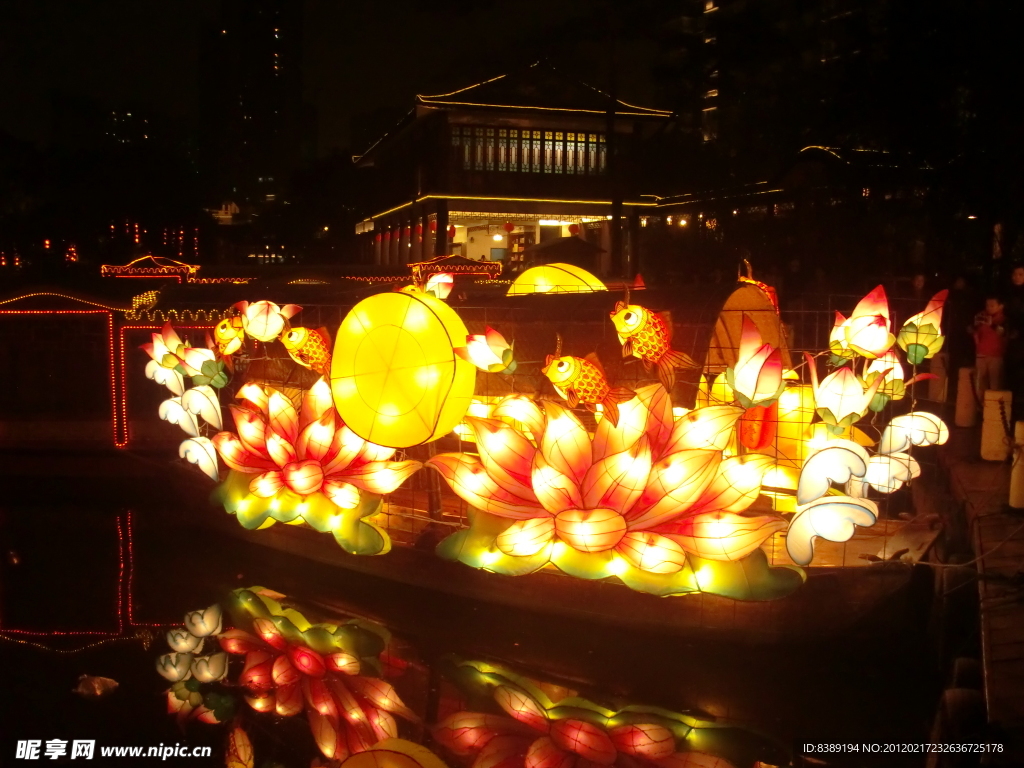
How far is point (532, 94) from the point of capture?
78.5ft

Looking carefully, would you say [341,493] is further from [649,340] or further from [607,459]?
[649,340]

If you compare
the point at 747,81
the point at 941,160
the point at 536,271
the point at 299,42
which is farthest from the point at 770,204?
the point at 299,42

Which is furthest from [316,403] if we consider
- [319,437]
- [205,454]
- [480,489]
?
[480,489]

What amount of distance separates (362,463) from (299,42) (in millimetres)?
94637

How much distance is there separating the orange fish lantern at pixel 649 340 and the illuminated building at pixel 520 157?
16456 millimetres

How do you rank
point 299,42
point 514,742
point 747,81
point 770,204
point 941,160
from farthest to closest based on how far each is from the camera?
1. point 299,42
2. point 747,81
3. point 770,204
4. point 941,160
5. point 514,742

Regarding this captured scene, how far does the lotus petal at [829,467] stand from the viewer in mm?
5945

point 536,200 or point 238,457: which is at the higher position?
point 536,200

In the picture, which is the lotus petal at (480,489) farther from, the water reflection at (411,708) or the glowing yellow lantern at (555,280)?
the glowing yellow lantern at (555,280)

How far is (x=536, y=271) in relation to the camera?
1002 cm

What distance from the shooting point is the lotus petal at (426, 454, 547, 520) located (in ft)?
22.1

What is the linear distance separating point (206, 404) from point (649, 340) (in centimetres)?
433

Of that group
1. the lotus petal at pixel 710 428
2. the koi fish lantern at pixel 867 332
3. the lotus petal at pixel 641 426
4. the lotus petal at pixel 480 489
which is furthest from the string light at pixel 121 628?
the koi fish lantern at pixel 867 332

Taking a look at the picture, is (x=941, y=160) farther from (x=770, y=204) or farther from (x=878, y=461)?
(x=878, y=461)
